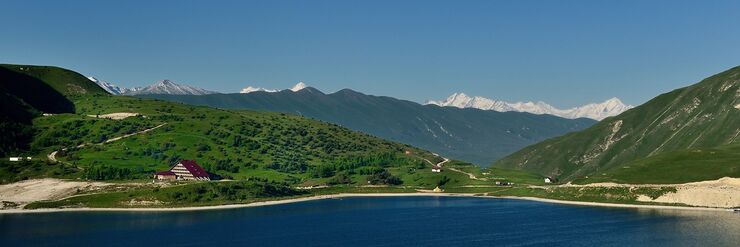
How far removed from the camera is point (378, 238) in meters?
168

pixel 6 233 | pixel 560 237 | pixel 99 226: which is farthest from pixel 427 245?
pixel 6 233

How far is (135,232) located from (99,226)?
18550mm

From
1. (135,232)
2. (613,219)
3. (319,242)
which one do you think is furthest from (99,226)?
(613,219)

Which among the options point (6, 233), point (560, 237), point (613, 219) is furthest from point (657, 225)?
point (6, 233)

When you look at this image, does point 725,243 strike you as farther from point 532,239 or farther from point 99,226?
point 99,226

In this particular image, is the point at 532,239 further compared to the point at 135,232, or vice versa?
the point at 135,232

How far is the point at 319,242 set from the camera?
16212 centimetres

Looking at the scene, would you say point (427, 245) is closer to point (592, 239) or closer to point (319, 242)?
point (319, 242)

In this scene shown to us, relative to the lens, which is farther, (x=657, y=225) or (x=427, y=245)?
(x=657, y=225)

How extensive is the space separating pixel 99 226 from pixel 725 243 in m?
150

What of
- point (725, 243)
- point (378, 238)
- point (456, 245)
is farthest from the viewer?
point (378, 238)

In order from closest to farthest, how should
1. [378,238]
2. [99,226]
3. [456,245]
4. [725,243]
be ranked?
[725,243] < [456,245] < [378,238] < [99,226]

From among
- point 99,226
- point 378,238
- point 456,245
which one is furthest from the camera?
point 99,226

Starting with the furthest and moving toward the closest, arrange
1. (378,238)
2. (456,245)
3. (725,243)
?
(378,238), (456,245), (725,243)
